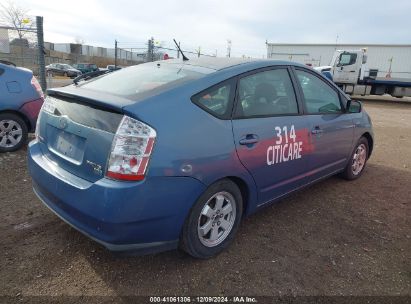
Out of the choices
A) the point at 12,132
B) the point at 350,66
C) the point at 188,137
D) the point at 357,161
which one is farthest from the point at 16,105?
the point at 350,66

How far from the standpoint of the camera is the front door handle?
279 cm

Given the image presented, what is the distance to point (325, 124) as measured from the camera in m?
3.79

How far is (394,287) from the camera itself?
2.60 meters

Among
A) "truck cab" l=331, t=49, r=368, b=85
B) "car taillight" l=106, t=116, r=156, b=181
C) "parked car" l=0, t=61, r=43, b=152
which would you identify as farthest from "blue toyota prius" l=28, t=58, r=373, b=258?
"truck cab" l=331, t=49, r=368, b=85

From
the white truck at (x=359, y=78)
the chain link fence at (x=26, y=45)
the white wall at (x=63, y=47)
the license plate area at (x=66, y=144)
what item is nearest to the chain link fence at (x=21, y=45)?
the chain link fence at (x=26, y=45)

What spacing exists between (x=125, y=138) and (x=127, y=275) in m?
1.07

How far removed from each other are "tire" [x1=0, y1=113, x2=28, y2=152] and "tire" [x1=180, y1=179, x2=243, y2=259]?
4.24 m

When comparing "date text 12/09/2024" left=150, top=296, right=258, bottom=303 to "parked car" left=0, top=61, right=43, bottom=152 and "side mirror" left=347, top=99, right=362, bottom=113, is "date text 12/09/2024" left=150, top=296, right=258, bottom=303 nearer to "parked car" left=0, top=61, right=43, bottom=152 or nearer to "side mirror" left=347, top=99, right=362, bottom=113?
"side mirror" left=347, top=99, right=362, bottom=113

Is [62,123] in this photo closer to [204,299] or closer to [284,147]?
[204,299]

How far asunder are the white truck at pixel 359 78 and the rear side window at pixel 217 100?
1793 centimetres

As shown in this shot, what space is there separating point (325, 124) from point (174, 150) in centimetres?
214

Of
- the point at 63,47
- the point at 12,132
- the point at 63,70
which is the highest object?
the point at 63,47

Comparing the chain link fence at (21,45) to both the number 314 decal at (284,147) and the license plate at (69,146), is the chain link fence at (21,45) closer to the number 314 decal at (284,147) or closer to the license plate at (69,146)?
the license plate at (69,146)

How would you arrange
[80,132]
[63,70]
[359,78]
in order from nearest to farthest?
[80,132] < [359,78] < [63,70]
